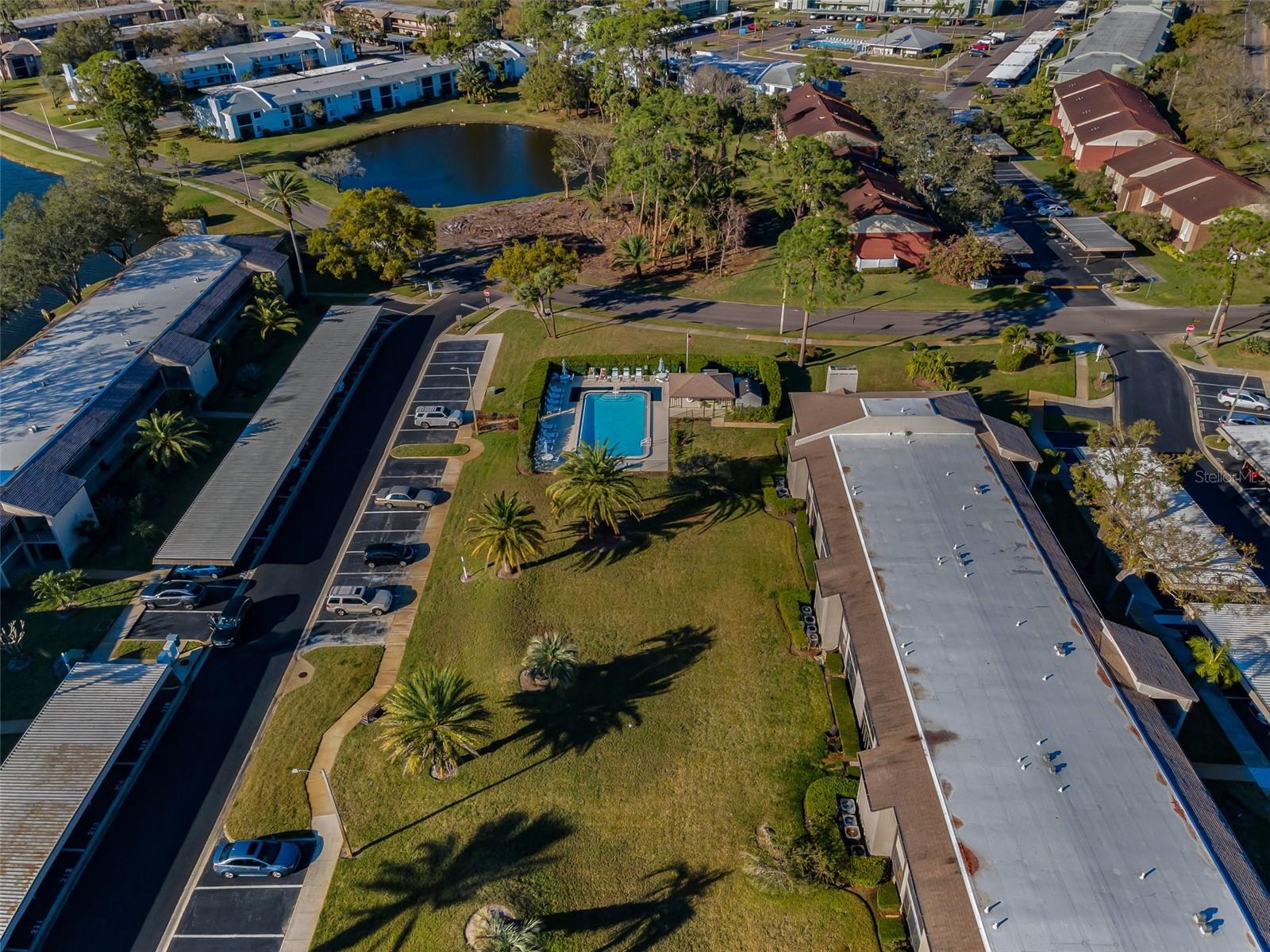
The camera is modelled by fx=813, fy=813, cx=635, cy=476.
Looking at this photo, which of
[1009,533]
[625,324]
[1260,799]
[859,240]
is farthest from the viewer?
[859,240]

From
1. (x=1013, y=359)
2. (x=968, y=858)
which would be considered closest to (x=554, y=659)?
(x=968, y=858)

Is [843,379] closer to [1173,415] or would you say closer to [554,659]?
[1173,415]

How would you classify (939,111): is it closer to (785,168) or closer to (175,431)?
(785,168)

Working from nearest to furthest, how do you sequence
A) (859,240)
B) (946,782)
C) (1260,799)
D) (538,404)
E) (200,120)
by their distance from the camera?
(946,782)
(1260,799)
(538,404)
(859,240)
(200,120)

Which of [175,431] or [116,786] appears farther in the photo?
[175,431]

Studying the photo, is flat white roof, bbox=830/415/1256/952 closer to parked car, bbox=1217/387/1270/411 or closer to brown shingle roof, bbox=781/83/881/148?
parked car, bbox=1217/387/1270/411

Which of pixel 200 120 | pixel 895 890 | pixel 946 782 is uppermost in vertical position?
pixel 200 120

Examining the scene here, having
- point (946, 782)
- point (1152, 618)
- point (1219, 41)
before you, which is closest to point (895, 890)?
Answer: point (946, 782)
